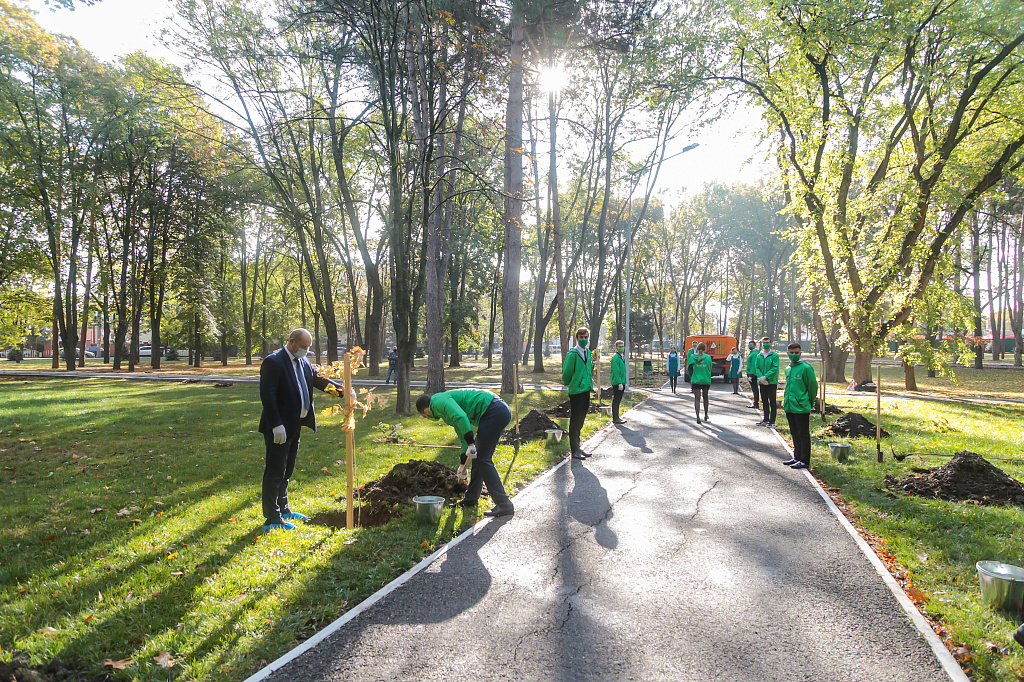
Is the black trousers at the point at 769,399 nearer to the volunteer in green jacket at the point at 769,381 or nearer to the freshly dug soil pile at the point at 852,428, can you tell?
the volunteer in green jacket at the point at 769,381

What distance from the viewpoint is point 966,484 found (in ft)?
21.9

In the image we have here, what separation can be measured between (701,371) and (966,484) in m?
6.40

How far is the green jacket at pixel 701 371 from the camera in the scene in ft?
42.1

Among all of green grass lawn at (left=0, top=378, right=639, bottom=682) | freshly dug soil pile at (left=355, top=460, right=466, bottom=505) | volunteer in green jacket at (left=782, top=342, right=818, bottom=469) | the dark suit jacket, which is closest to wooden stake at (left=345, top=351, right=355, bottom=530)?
green grass lawn at (left=0, top=378, right=639, bottom=682)

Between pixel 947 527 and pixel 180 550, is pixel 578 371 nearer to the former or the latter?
pixel 947 527

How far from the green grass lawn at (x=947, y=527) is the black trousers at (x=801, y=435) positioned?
225 millimetres

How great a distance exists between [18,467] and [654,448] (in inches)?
392

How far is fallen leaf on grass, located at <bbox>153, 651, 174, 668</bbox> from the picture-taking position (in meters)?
3.11

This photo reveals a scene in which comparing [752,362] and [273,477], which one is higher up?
[752,362]

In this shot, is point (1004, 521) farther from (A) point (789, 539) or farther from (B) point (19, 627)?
(B) point (19, 627)

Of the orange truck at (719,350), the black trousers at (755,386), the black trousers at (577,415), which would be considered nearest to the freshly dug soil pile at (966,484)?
the black trousers at (577,415)

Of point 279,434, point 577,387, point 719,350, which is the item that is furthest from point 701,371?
point 719,350

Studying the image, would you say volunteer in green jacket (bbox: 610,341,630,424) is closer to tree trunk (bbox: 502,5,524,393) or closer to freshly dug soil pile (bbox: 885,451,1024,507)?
tree trunk (bbox: 502,5,524,393)

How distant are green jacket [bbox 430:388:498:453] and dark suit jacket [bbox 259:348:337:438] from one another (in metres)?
1.34
